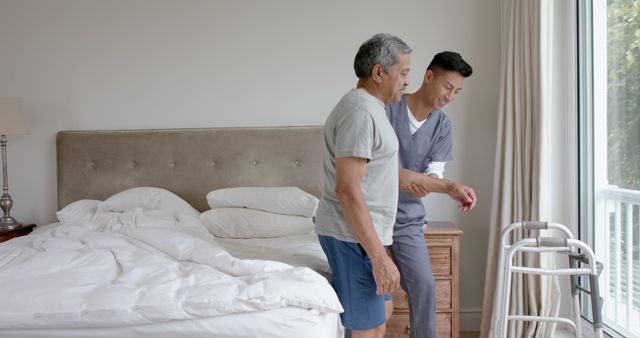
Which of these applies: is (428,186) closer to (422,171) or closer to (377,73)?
(422,171)

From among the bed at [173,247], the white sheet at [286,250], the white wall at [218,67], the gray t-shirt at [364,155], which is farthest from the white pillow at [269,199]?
the gray t-shirt at [364,155]

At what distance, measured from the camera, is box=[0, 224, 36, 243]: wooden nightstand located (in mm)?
3391

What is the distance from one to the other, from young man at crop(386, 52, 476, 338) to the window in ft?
2.93

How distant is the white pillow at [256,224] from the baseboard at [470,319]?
129 centimetres

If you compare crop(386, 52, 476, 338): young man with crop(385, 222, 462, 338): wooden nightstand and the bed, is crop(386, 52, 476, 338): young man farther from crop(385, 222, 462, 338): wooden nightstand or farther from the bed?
crop(385, 222, 462, 338): wooden nightstand

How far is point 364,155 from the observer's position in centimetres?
161

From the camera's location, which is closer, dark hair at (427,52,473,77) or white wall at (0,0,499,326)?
dark hair at (427,52,473,77)

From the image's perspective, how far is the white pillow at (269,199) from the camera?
3064mm

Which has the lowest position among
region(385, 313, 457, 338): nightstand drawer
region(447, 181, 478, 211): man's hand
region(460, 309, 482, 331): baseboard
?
region(460, 309, 482, 331): baseboard

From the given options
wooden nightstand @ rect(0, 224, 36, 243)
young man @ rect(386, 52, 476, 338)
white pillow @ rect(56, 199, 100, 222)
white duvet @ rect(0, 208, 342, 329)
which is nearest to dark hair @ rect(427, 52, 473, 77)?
young man @ rect(386, 52, 476, 338)

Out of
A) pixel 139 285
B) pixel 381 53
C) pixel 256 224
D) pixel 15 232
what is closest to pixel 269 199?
pixel 256 224

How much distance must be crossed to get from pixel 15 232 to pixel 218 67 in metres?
1.74

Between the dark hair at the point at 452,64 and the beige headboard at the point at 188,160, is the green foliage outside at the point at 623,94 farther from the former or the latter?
the beige headboard at the point at 188,160

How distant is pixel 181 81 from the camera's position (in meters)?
3.66
